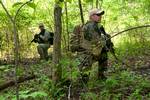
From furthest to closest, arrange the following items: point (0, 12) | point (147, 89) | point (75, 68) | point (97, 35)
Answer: point (0, 12), point (97, 35), point (147, 89), point (75, 68)

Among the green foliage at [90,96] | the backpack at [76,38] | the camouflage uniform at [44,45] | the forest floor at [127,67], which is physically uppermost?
the backpack at [76,38]

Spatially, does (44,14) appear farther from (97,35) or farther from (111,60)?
(97,35)

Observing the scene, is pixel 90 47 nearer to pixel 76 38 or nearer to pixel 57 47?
pixel 76 38

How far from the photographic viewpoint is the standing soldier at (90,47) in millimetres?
7840

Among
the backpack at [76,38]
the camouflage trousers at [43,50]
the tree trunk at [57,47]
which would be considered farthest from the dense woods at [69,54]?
the camouflage trousers at [43,50]

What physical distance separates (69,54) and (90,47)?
1.42 feet

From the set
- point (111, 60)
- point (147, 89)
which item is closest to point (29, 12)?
point (111, 60)

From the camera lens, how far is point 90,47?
7.46m

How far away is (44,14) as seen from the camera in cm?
1683

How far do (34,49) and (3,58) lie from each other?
75.3 inches

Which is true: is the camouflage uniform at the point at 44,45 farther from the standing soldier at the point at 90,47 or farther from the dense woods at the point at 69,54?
the standing soldier at the point at 90,47

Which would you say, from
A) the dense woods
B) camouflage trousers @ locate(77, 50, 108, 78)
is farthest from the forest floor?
camouflage trousers @ locate(77, 50, 108, 78)

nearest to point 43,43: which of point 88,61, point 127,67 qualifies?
point 127,67

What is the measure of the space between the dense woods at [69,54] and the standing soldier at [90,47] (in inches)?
8.3
